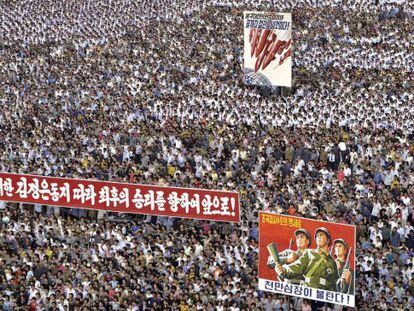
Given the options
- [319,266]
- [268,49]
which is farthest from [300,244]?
[268,49]

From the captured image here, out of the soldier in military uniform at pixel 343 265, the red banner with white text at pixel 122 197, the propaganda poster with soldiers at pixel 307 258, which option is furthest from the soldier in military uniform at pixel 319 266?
the red banner with white text at pixel 122 197

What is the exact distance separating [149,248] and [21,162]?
30.9 ft

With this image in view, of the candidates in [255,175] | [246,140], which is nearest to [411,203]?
[255,175]

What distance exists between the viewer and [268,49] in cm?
4275

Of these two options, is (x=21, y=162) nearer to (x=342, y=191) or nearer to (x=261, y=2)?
(x=342, y=191)

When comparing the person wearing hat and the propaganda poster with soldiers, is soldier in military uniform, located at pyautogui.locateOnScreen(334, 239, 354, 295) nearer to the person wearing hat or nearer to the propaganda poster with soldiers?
the propaganda poster with soldiers

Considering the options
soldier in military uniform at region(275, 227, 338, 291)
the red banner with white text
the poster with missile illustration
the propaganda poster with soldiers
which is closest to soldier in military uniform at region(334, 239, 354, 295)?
the propaganda poster with soldiers

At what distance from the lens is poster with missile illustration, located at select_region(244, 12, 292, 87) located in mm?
42531

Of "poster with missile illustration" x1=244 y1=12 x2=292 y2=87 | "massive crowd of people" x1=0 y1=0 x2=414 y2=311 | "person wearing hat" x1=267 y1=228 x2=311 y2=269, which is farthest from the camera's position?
"poster with missile illustration" x1=244 y1=12 x2=292 y2=87

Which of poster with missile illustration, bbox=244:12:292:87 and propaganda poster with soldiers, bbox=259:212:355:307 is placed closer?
propaganda poster with soldiers, bbox=259:212:355:307

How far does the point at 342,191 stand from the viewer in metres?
33.0

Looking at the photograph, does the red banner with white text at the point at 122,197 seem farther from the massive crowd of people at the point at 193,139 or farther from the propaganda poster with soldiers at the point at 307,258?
the propaganda poster with soldiers at the point at 307,258

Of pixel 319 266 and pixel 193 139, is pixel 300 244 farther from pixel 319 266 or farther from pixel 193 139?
pixel 193 139

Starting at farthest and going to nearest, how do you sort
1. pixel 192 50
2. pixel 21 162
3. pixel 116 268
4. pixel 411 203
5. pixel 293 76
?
1. pixel 192 50
2. pixel 293 76
3. pixel 21 162
4. pixel 411 203
5. pixel 116 268
